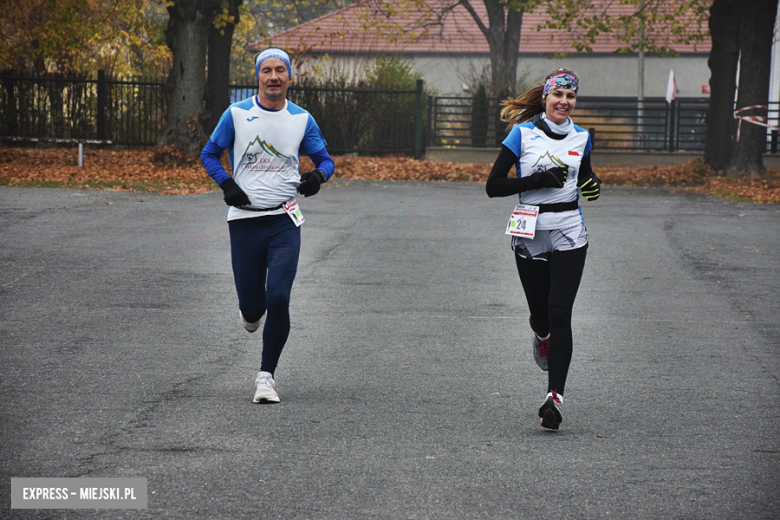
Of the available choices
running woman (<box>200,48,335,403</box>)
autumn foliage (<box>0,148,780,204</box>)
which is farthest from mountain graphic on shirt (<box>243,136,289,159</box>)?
autumn foliage (<box>0,148,780,204</box>)

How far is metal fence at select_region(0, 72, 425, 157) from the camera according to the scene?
25922 millimetres

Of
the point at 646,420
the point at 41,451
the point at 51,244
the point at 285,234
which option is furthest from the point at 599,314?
the point at 51,244

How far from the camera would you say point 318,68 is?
27.6m

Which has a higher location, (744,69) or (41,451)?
(744,69)

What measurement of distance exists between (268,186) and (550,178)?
1627mm

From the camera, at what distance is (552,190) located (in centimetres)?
540

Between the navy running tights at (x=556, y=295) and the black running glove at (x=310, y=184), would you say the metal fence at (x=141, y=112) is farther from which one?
the navy running tights at (x=556, y=295)

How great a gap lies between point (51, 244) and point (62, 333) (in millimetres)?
4355

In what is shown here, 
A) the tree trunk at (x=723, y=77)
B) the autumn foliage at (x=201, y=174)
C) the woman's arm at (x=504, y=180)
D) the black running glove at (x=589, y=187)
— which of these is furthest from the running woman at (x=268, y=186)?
the tree trunk at (x=723, y=77)

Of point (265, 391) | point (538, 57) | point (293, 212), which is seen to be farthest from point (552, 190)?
point (538, 57)

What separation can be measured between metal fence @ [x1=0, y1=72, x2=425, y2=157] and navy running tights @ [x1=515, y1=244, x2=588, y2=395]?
21.6m

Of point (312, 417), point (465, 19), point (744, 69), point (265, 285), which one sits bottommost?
point (312, 417)

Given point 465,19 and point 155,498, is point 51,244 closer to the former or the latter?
point 155,498

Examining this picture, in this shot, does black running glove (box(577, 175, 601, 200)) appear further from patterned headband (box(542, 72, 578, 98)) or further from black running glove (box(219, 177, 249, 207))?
black running glove (box(219, 177, 249, 207))
